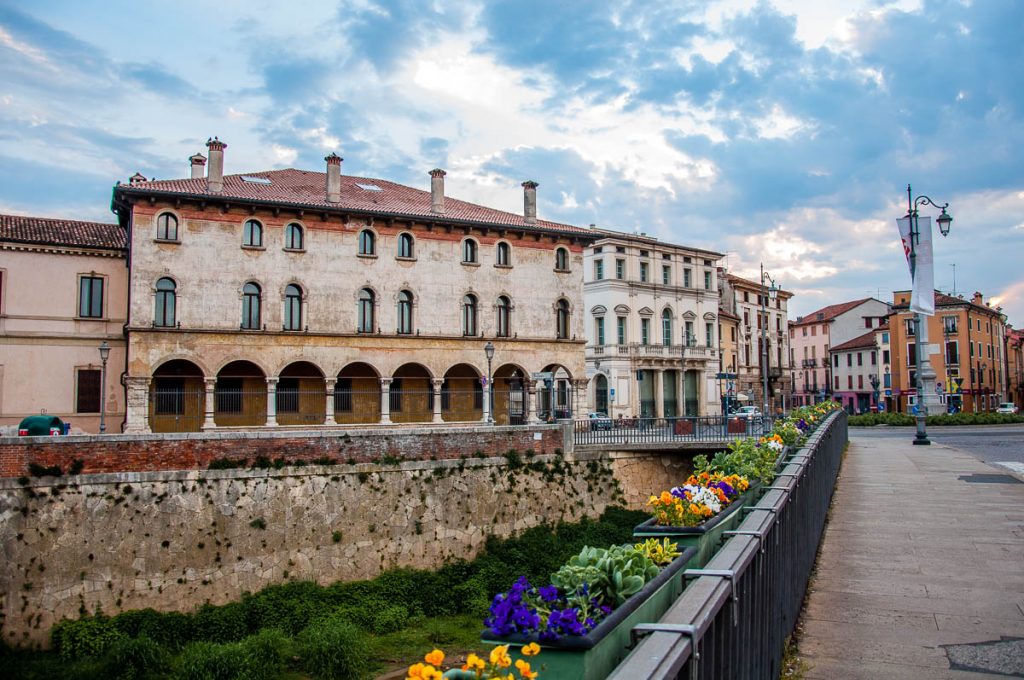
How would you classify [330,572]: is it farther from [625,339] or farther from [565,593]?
[625,339]

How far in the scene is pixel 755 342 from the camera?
238ft

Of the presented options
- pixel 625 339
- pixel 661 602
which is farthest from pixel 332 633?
pixel 625 339

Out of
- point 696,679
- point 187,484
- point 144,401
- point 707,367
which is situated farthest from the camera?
point 707,367

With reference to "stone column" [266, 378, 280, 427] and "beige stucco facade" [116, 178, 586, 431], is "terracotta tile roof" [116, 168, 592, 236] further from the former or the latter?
"stone column" [266, 378, 280, 427]

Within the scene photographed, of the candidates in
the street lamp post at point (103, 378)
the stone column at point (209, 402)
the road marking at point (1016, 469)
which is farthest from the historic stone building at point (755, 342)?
the street lamp post at point (103, 378)

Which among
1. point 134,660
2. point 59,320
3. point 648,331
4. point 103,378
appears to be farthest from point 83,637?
point 648,331

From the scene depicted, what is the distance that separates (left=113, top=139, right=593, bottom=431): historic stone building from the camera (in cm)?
3061

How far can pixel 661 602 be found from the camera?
12.9ft

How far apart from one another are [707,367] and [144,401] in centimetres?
4148

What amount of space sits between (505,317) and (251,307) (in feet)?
38.2

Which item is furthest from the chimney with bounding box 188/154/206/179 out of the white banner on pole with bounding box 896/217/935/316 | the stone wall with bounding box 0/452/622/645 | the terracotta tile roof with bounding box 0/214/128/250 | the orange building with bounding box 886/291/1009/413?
the orange building with bounding box 886/291/1009/413

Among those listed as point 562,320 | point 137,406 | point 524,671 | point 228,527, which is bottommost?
point 228,527

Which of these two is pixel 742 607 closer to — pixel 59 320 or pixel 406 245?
pixel 59 320

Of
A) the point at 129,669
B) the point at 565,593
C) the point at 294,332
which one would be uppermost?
the point at 294,332
